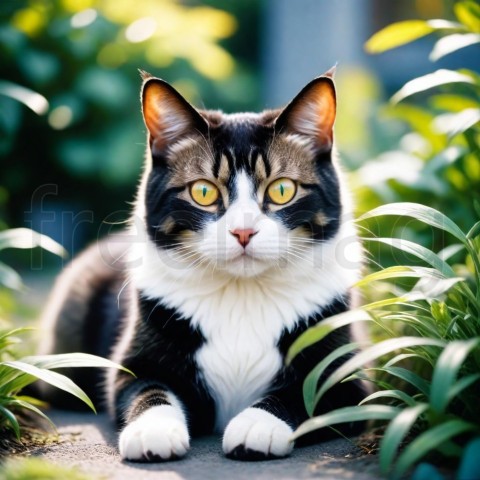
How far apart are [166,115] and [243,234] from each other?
566mm

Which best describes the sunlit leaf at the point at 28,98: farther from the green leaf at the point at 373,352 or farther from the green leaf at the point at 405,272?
the green leaf at the point at 373,352

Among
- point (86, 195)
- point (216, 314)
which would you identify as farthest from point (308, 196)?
point (86, 195)

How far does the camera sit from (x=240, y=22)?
30.1 feet

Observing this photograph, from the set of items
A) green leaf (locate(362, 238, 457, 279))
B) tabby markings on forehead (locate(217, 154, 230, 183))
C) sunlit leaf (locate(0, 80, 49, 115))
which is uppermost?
sunlit leaf (locate(0, 80, 49, 115))

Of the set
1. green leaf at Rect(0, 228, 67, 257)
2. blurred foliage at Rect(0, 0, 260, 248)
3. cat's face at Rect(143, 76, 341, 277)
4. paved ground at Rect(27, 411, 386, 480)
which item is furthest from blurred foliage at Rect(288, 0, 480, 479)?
blurred foliage at Rect(0, 0, 260, 248)

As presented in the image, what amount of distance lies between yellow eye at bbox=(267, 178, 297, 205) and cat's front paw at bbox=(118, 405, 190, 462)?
0.75 meters

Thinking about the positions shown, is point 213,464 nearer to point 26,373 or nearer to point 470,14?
point 26,373

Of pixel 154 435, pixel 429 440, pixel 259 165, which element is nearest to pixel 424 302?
pixel 259 165

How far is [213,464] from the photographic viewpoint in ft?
6.07

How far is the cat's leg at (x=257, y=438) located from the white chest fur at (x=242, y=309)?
28 cm

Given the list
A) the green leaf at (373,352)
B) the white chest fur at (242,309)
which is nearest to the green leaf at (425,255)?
the green leaf at (373,352)

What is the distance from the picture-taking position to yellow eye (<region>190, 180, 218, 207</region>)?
2.21 m

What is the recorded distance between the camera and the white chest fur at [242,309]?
2195 millimetres

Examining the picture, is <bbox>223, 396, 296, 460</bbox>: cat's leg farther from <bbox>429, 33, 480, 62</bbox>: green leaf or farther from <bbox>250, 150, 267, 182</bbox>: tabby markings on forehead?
<bbox>429, 33, 480, 62</bbox>: green leaf
